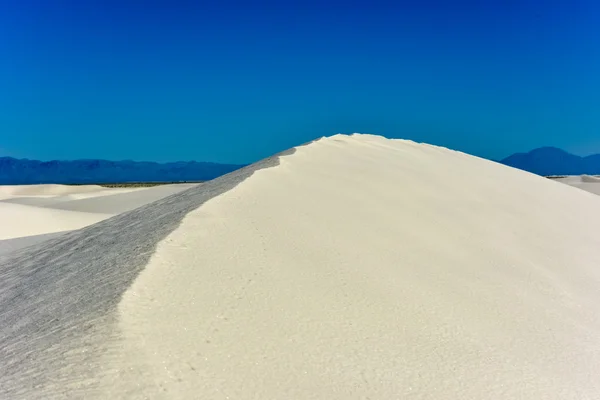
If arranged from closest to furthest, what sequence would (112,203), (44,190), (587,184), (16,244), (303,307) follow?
(303,307), (16,244), (112,203), (587,184), (44,190)

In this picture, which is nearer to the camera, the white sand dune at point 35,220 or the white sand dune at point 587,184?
the white sand dune at point 35,220

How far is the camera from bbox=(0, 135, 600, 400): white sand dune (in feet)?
9.14

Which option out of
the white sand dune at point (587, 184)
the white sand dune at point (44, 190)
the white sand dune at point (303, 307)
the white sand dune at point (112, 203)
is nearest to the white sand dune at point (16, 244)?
the white sand dune at point (303, 307)

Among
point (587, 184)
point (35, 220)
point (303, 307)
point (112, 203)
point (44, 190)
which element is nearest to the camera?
point (303, 307)

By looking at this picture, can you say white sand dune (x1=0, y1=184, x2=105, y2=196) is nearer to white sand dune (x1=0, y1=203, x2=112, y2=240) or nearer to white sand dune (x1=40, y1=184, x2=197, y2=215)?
white sand dune (x1=40, y1=184, x2=197, y2=215)

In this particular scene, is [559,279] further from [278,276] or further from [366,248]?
[278,276]

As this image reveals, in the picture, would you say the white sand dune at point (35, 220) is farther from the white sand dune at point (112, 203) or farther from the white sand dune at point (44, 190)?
the white sand dune at point (44, 190)

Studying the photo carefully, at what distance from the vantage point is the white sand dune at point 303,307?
9.14 feet

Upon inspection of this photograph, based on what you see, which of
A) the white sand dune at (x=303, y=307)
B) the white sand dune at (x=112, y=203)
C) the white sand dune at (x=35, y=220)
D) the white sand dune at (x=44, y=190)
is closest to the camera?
the white sand dune at (x=303, y=307)

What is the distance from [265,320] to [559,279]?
3538 millimetres

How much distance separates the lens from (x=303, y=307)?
3.54 metres

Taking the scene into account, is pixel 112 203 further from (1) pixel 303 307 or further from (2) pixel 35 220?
(1) pixel 303 307

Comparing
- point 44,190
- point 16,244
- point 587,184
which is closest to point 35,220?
point 16,244

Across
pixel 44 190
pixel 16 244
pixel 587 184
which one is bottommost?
pixel 16 244
